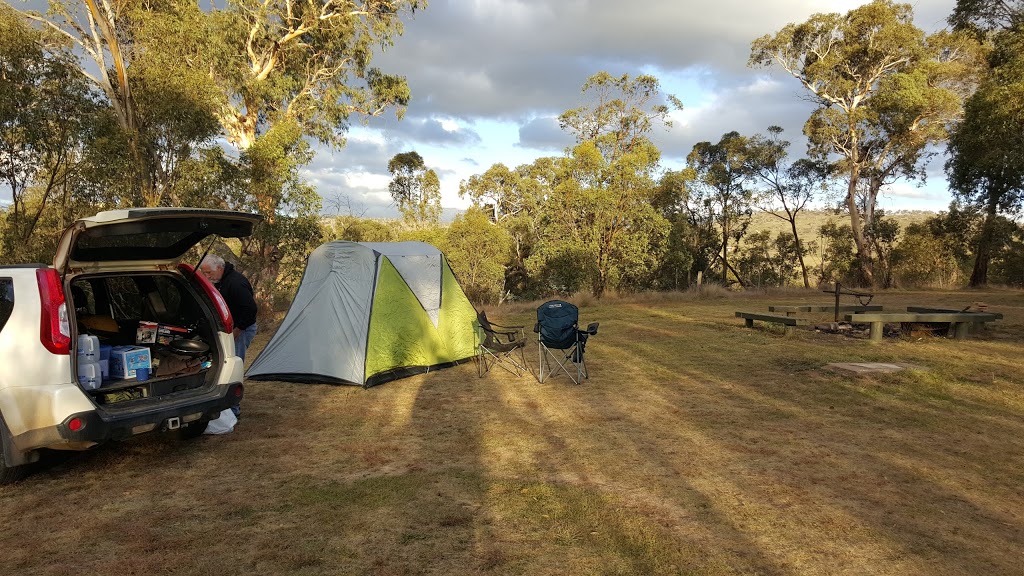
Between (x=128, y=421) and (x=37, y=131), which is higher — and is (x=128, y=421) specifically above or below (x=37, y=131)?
below

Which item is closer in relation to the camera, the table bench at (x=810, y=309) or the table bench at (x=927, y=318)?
the table bench at (x=927, y=318)

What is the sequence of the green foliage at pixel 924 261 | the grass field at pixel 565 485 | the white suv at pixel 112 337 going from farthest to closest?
the green foliage at pixel 924 261 < the white suv at pixel 112 337 < the grass field at pixel 565 485

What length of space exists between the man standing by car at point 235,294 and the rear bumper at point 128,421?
1042 mm

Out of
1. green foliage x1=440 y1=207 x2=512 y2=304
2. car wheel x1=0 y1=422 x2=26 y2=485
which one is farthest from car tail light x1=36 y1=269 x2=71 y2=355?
green foliage x1=440 y1=207 x2=512 y2=304

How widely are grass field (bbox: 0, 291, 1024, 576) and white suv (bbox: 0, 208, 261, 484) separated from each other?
0.44 metres

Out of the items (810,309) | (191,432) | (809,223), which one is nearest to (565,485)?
(191,432)

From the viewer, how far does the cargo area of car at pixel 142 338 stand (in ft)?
12.7

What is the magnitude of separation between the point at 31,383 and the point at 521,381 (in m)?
4.83

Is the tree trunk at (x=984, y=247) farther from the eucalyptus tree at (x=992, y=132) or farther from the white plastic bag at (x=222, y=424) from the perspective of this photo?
the white plastic bag at (x=222, y=424)

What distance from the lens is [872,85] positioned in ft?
72.9

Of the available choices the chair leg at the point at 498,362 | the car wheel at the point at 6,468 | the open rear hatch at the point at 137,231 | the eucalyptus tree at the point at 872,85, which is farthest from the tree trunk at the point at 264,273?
the eucalyptus tree at the point at 872,85

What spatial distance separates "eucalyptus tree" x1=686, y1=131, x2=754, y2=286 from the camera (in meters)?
25.5

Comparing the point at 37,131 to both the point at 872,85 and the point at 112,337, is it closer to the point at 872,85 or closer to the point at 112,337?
the point at 112,337

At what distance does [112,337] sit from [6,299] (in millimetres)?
934
